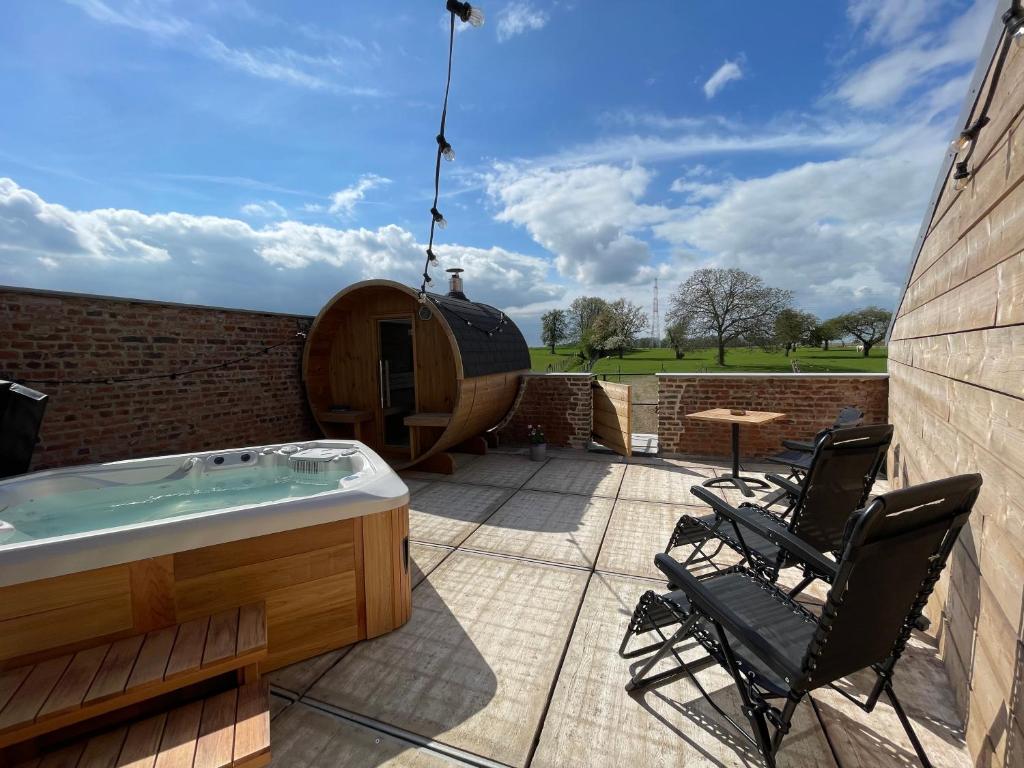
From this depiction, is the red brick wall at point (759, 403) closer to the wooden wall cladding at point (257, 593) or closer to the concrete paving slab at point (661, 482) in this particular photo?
the concrete paving slab at point (661, 482)

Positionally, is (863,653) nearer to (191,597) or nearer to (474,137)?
(191,597)

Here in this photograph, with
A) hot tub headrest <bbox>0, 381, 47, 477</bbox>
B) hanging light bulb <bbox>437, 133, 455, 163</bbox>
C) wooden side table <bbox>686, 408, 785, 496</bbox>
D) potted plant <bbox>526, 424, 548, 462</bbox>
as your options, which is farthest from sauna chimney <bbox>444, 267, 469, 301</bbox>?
hot tub headrest <bbox>0, 381, 47, 477</bbox>

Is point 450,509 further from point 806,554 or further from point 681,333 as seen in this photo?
point 681,333

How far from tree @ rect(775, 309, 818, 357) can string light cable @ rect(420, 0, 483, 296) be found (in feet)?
65.0

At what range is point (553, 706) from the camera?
1.94 meters

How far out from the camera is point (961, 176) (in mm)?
2180

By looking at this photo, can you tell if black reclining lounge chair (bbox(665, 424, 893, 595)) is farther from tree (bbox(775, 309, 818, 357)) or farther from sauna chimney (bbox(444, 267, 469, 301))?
tree (bbox(775, 309, 818, 357))

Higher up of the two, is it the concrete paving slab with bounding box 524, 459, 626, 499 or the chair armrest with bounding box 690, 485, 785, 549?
the chair armrest with bounding box 690, 485, 785, 549

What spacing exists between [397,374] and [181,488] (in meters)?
3.65

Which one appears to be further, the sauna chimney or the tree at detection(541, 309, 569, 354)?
the tree at detection(541, 309, 569, 354)

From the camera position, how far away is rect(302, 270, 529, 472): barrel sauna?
18.7 feet

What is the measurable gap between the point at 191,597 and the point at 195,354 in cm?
423

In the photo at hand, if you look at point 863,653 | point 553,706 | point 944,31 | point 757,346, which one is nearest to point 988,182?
point 944,31

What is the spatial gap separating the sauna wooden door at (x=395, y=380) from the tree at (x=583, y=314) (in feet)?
75.4
